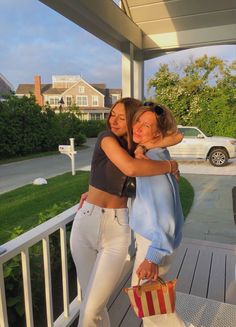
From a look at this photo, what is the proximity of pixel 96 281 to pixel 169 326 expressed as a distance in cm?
40

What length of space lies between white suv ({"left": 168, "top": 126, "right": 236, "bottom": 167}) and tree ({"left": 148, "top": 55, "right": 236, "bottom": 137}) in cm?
345

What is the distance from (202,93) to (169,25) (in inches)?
500

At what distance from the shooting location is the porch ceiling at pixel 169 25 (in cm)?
264

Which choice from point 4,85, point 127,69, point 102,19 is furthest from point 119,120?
point 4,85

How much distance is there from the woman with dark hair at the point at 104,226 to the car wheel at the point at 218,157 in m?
9.45

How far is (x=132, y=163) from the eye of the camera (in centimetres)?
128

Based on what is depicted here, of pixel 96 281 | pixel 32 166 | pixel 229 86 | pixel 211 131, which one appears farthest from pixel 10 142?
pixel 96 281

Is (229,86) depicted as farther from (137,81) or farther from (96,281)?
(96,281)

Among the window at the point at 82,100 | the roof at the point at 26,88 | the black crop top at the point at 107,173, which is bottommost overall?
the black crop top at the point at 107,173

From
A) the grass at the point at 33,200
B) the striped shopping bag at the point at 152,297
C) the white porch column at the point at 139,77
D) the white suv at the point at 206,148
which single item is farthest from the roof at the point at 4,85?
the striped shopping bag at the point at 152,297

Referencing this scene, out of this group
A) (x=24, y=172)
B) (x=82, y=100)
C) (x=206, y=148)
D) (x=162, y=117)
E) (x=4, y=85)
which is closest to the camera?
(x=162, y=117)

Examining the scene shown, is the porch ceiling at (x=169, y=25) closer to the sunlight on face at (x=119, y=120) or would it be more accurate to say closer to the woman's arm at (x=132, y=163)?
the sunlight on face at (x=119, y=120)

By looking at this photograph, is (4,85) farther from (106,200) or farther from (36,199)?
(106,200)

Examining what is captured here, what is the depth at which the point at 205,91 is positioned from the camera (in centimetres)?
1491
